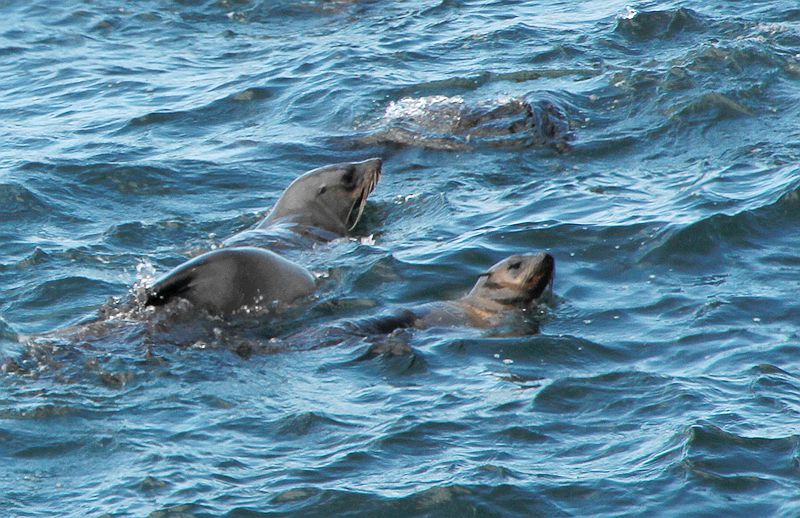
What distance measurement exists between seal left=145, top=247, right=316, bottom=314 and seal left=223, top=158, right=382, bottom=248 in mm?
1375

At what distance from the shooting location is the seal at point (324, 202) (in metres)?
10.9

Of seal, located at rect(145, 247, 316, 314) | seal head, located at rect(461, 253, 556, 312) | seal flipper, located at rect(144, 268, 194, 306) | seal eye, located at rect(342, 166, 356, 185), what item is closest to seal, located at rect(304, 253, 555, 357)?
seal head, located at rect(461, 253, 556, 312)

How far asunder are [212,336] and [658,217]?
3.93 m

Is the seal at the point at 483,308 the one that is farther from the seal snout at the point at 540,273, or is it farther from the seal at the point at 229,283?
the seal at the point at 229,283

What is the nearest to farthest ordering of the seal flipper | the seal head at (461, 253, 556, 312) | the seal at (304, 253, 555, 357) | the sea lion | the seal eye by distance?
the seal flipper
the seal at (304, 253, 555, 357)
the sea lion
the seal head at (461, 253, 556, 312)
the seal eye

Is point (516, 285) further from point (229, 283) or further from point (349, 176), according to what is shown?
point (349, 176)

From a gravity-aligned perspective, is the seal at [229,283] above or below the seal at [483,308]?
above

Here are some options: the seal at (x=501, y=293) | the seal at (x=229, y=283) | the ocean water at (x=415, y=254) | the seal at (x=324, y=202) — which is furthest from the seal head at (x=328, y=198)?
the seal at (x=501, y=293)

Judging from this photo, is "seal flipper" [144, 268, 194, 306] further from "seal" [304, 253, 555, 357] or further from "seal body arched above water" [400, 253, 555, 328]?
"seal body arched above water" [400, 253, 555, 328]

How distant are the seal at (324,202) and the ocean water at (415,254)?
20cm

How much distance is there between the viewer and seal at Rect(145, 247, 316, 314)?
8.83 metres

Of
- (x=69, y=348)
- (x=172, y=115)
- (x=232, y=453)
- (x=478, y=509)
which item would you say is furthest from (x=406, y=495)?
(x=172, y=115)

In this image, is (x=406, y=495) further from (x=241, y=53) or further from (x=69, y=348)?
(x=241, y=53)

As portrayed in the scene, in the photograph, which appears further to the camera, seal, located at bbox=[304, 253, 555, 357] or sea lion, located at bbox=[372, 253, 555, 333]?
sea lion, located at bbox=[372, 253, 555, 333]
